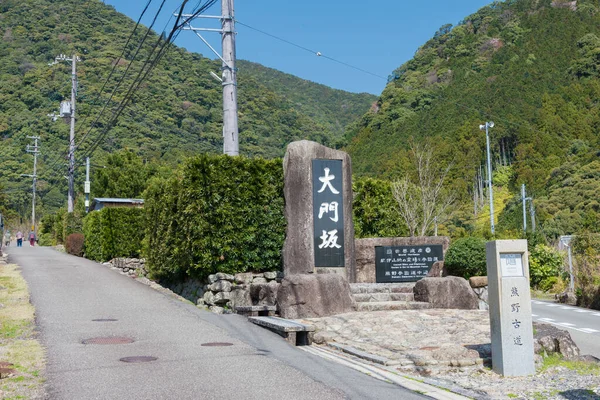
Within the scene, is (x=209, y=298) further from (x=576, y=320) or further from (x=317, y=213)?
(x=576, y=320)

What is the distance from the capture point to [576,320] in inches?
656

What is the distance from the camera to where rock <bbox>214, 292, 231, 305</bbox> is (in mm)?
14867

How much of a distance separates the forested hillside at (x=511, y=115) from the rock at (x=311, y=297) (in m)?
34.0

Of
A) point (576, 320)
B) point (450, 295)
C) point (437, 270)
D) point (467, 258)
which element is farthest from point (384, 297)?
point (576, 320)

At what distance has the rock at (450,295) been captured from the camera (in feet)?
45.5

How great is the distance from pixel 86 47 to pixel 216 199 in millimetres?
61533

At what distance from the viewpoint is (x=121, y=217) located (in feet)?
84.1

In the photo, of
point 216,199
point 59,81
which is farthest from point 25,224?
point 216,199

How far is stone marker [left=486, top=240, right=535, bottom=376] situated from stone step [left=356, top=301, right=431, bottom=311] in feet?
17.4

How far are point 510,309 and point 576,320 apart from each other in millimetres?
9772

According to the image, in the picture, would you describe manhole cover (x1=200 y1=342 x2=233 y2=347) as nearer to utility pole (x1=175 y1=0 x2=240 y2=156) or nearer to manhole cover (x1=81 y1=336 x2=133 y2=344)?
manhole cover (x1=81 y1=336 x2=133 y2=344)

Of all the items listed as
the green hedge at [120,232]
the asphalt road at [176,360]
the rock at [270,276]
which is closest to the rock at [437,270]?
the rock at [270,276]

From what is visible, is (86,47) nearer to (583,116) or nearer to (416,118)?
(416,118)

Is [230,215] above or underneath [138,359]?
above
